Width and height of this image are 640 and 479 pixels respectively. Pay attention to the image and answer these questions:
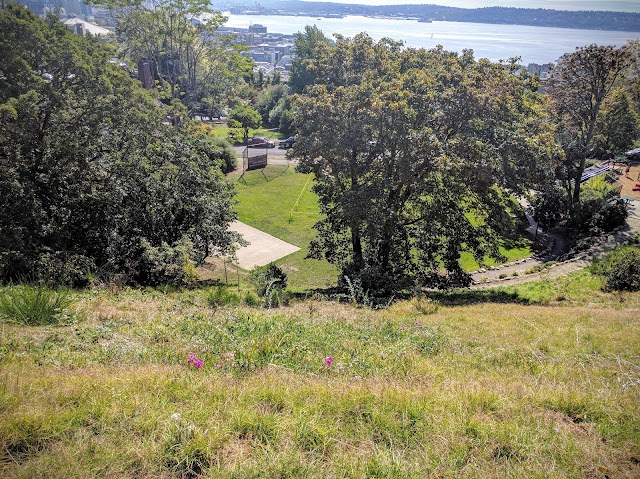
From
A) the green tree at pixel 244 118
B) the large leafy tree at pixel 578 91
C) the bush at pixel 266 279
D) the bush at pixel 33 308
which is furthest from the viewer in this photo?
the green tree at pixel 244 118

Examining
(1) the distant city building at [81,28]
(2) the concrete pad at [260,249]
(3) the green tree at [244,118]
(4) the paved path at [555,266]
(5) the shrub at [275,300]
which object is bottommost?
(2) the concrete pad at [260,249]

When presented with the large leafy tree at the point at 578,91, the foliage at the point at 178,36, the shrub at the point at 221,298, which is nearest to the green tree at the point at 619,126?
the large leafy tree at the point at 578,91

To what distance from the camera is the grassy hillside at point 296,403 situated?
353 centimetres

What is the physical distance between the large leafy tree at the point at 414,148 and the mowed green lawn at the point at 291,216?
3.17 metres

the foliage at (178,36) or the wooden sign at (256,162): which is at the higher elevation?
the foliage at (178,36)

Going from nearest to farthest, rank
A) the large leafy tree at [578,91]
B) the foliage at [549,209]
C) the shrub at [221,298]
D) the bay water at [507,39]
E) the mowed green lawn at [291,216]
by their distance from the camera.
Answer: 1. the shrub at [221,298]
2. the mowed green lawn at [291,216]
3. the large leafy tree at [578,91]
4. the bay water at [507,39]
5. the foliage at [549,209]

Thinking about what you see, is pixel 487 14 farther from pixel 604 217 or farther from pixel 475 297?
pixel 475 297

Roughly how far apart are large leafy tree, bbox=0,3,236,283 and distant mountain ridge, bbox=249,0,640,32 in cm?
1491

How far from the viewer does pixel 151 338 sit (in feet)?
20.8

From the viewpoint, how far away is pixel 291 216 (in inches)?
949

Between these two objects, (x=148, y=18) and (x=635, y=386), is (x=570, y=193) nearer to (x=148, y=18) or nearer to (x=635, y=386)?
(x=635, y=386)

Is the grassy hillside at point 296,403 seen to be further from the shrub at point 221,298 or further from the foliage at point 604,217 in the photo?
the foliage at point 604,217

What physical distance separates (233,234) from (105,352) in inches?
396

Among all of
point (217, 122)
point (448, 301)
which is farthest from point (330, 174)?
point (217, 122)
